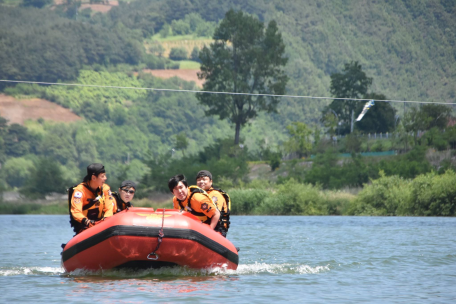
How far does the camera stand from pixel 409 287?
36.1 ft

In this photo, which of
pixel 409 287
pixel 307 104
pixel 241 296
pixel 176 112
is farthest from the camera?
pixel 307 104

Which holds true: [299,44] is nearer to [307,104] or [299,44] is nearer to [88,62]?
[307,104]

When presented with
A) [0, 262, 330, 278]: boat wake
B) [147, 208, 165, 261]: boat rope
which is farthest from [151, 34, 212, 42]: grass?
[147, 208, 165, 261]: boat rope

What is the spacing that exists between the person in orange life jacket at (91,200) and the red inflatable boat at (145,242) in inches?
10.7

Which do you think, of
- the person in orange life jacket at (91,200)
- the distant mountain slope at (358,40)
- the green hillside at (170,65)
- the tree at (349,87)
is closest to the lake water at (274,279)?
the person in orange life jacket at (91,200)

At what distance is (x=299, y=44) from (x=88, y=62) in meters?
50.5

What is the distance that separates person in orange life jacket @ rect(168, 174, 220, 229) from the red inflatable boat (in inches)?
9.0

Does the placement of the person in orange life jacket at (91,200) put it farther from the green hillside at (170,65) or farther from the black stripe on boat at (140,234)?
the green hillside at (170,65)

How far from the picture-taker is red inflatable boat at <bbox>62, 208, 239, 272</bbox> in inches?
409

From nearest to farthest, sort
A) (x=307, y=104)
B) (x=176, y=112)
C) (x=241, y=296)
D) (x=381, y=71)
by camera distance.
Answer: (x=241, y=296) → (x=176, y=112) → (x=307, y=104) → (x=381, y=71)

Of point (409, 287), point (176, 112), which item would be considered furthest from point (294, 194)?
point (176, 112)

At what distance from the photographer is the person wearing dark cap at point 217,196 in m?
11.3

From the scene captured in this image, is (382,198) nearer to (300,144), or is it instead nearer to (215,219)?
(215,219)

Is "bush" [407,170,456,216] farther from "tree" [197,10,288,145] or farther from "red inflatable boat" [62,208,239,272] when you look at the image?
"tree" [197,10,288,145]
